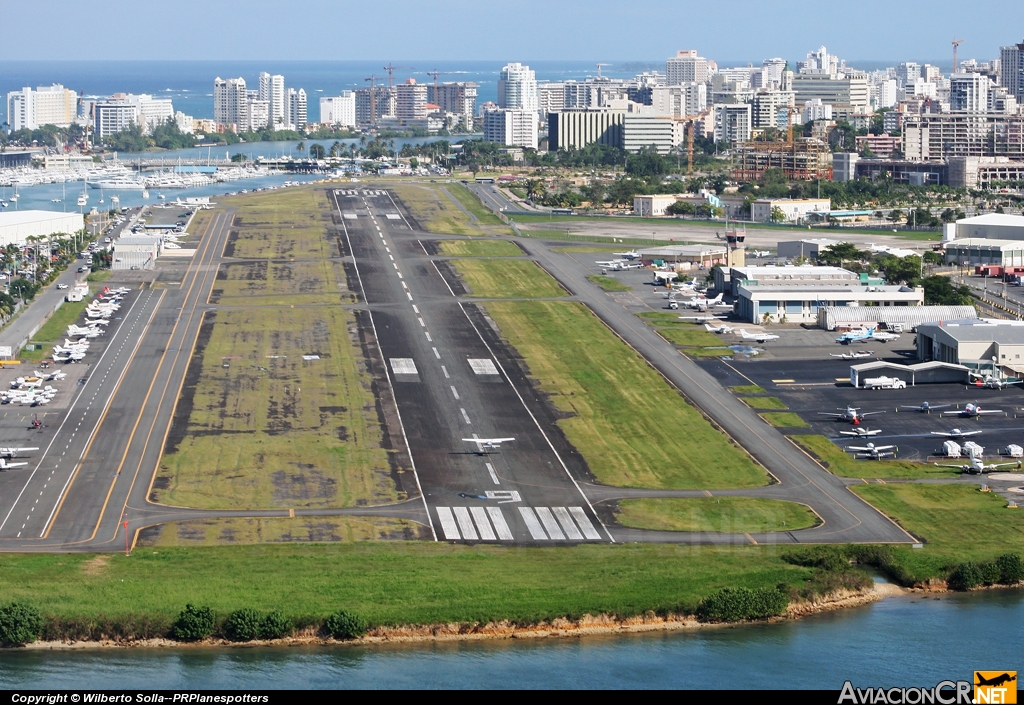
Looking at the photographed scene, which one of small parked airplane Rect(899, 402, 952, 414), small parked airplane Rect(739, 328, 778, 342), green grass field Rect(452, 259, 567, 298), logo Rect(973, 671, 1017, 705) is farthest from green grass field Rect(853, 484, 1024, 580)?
green grass field Rect(452, 259, 567, 298)

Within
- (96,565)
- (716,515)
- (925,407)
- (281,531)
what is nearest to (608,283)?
(925,407)

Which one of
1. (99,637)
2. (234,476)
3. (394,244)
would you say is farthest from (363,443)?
(394,244)

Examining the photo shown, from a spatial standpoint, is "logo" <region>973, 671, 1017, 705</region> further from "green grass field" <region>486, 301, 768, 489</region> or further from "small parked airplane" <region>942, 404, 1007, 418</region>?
"small parked airplane" <region>942, 404, 1007, 418</region>

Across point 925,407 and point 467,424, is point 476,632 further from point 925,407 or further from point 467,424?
point 925,407

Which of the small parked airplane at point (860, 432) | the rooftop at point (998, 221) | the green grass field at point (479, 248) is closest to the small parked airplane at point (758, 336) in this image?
the small parked airplane at point (860, 432)

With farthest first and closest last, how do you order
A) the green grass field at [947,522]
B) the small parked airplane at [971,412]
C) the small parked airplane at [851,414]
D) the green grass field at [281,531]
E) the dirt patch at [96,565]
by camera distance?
the small parked airplane at [971,412] < the small parked airplane at [851,414] < the green grass field at [281,531] < the green grass field at [947,522] < the dirt patch at [96,565]

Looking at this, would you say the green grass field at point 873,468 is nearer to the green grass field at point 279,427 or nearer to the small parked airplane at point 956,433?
the small parked airplane at point 956,433

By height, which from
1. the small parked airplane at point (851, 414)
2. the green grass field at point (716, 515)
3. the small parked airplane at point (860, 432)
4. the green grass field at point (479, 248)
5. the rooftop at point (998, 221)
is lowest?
the green grass field at point (716, 515)
